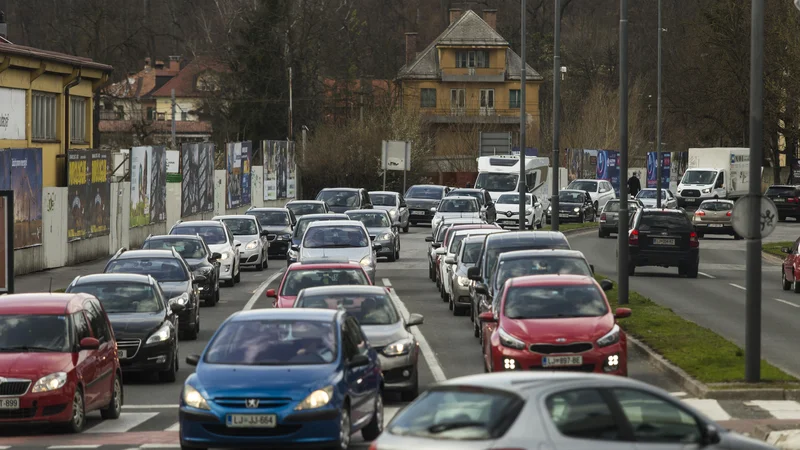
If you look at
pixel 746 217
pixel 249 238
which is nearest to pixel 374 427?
pixel 746 217

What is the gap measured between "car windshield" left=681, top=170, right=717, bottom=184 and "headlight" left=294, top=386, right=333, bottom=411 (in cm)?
6624

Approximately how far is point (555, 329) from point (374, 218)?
86.1 ft

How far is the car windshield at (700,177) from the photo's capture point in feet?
253

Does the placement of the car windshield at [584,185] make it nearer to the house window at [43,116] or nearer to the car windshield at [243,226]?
the house window at [43,116]

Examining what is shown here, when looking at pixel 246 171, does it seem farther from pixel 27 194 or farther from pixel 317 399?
pixel 317 399

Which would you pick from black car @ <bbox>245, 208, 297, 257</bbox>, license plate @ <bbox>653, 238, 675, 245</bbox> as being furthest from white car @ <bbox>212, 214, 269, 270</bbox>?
license plate @ <bbox>653, 238, 675, 245</bbox>

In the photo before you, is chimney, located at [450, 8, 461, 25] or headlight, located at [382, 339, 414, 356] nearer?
headlight, located at [382, 339, 414, 356]

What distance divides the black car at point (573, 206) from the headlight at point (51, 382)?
5297 cm

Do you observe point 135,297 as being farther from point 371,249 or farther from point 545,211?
point 545,211

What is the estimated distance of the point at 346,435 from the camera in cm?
1305

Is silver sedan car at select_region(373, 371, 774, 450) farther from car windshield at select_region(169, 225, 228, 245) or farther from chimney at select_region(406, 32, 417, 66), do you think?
chimney at select_region(406, 32, 417, 66)

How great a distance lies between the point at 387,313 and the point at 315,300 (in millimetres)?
1035

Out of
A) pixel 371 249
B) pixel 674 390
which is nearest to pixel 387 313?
pixel 674 390

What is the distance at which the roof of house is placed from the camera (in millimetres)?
111125
